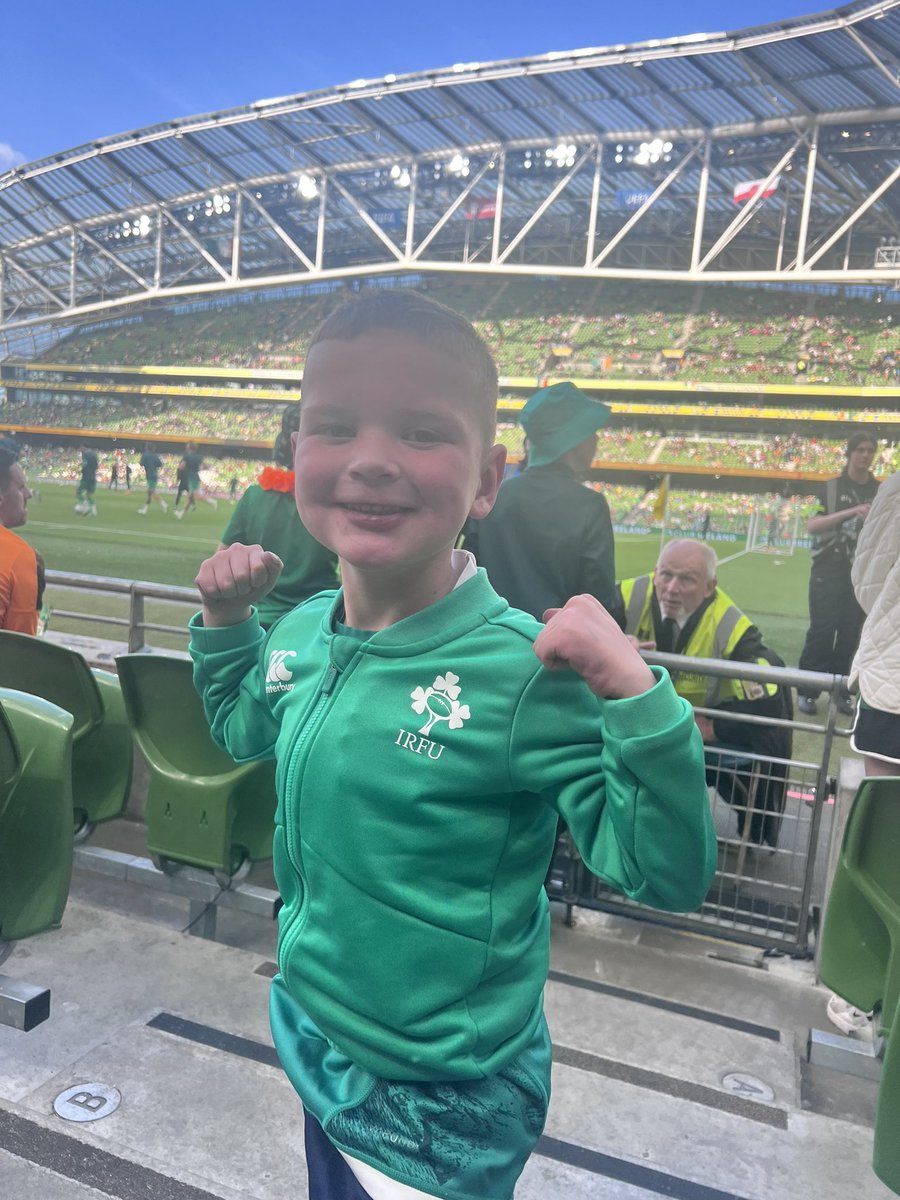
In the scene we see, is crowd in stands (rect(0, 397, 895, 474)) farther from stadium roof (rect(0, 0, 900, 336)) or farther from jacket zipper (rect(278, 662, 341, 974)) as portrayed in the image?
jacket zipper (rect(278, 662, 341, 974))

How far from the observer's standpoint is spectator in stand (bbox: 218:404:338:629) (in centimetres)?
342

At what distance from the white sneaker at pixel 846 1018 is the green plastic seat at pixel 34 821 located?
2.14 m

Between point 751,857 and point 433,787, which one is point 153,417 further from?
point 433,787

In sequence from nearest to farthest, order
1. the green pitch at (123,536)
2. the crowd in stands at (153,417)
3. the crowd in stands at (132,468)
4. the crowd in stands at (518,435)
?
the green pitch at (123,536)
the crowd in stands at (518,435)
the crowd in stands at (132,468)
the crowd in stands at (153,417)

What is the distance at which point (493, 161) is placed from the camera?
117ft

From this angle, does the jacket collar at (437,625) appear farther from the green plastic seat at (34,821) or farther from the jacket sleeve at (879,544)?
the jacket sleeve at (879,544)

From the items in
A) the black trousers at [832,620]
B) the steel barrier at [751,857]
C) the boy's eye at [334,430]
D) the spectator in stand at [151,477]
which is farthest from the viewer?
the spectator in stand at [151,477]

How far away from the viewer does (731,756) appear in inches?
141

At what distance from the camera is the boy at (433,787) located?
0.92 m

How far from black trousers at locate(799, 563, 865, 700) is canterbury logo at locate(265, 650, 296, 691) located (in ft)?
20.3

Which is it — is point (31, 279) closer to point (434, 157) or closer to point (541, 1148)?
point (434, 157)

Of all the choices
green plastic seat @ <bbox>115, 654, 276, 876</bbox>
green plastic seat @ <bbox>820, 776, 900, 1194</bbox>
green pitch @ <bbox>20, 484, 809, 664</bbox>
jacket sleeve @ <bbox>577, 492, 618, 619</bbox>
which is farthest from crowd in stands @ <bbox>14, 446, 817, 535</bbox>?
green plastic seat @ <bbox>820, 776, 900, 1194</bbox>

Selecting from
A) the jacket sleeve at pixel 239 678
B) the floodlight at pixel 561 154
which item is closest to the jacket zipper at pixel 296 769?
the jacket sleeve at pixel 239 678

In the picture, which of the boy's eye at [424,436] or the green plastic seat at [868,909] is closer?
the boy's eye at [424,436]
